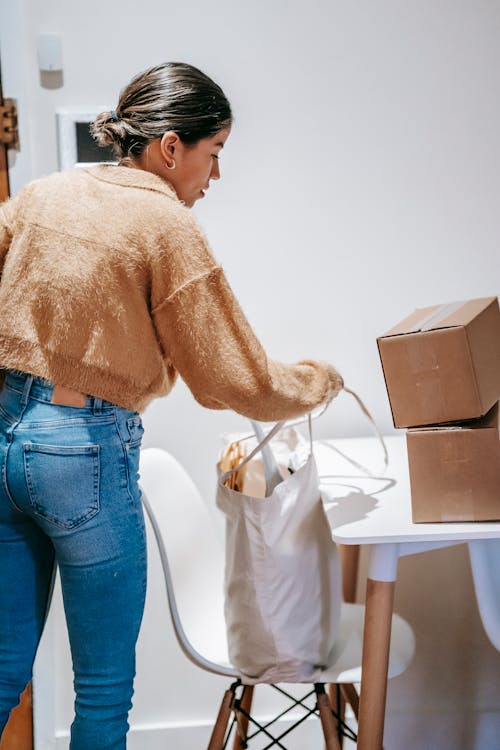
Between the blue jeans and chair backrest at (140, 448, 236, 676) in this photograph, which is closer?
the blue jeans

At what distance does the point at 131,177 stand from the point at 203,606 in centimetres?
93

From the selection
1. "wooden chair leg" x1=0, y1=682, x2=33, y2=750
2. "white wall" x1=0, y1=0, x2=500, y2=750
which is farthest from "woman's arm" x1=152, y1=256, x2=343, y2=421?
"wooden chair leg" x1=0, y1=682, x2=33, y2=750

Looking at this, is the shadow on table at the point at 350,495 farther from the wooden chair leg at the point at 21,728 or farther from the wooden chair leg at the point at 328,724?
the wooden chair leg at the point at 21,728

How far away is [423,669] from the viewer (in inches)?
83.8

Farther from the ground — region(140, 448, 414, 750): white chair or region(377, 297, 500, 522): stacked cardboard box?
region(377, 297, 500, 522): stacked cardboard box

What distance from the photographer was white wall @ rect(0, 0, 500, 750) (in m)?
1.89

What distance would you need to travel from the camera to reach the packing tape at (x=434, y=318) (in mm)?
1276

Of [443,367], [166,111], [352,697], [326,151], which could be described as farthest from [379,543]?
[326,151]

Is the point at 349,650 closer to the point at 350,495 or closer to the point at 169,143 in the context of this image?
the point at 350,495

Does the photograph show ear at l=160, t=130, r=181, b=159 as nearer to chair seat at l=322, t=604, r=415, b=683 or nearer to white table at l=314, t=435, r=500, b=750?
white table at l=314, t=435, r=500, b=750

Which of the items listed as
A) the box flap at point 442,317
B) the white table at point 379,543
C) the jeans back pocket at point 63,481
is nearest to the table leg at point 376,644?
the white table at point 379,543

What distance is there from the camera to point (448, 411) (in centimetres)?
126

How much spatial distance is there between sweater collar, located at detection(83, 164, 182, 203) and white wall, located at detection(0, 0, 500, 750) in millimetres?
772

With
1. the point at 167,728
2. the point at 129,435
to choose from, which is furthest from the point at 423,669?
the point at 129,435
